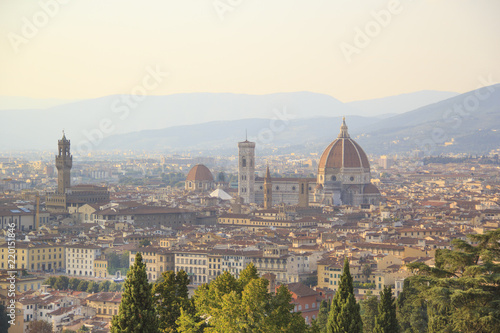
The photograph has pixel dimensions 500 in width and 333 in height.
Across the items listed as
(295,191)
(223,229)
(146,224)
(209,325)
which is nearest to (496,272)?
(209,325)

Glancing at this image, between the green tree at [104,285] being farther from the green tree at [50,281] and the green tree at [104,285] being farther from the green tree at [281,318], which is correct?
the green tree at [281,318]

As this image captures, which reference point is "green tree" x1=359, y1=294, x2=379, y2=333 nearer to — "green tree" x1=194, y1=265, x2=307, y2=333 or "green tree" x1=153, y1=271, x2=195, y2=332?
"green tree" x1=153, y1=271, x2=195, y2=332

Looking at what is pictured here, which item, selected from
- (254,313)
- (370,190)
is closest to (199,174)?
(370,190)

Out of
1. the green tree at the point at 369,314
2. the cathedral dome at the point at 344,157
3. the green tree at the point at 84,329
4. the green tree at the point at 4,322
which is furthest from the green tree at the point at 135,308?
the cathedral dome at the point at 344,157

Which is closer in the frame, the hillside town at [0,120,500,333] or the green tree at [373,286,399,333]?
the green tree at [373,286,399,333]

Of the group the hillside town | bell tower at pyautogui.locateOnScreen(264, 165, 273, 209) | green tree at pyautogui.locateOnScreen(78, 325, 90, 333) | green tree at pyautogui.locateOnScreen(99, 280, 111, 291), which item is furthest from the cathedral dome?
green tree at pyautogui.locateOnScreen(78, 325, 90, 333)

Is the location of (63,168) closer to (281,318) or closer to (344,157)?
(344,157)

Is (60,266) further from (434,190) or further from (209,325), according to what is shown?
(434,190)
